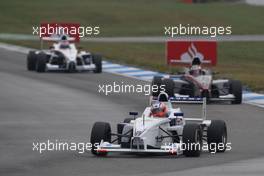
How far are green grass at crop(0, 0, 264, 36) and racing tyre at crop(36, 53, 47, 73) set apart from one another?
25374 millimetres

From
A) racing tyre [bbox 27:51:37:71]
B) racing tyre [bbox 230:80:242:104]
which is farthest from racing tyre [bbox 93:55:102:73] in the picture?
racing tyre [bbox 230:80:242:104]

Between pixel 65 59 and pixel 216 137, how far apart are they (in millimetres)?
19828

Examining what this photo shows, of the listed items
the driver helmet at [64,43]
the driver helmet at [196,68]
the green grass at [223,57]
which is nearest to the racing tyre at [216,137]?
the driver helmet at [196,68]

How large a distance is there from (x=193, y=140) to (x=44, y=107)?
388 inches

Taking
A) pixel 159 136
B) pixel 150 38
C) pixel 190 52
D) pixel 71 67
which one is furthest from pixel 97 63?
pixel 150 38

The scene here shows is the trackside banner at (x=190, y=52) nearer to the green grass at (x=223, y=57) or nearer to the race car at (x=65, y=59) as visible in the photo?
the green grass at (x=223, y=57)

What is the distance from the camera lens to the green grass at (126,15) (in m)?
66.6

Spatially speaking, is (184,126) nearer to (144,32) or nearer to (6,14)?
(144,32)

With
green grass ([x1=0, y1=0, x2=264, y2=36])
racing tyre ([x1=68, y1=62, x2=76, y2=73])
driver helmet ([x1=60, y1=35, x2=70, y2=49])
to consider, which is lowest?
racing tyre ([x1=68, y1=62, x2=76, y2=73])

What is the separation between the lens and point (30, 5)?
7975 centimetres

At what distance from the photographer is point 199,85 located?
28.7 metres

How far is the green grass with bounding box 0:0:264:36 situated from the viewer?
66562 millimetres

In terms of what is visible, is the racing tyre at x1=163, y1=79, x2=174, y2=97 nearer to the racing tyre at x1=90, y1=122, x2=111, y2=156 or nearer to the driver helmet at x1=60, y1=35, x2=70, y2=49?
the racing tyre at x1=90, y1=122, x2=111, y2=156

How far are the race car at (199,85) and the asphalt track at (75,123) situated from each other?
17.1 inches
